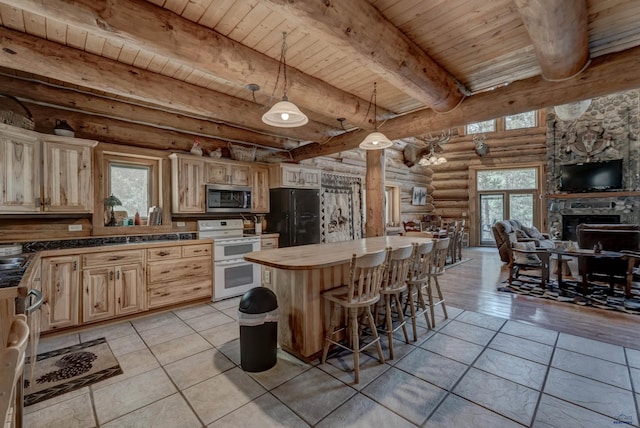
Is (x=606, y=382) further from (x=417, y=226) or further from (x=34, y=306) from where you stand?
(x=417, y=226)

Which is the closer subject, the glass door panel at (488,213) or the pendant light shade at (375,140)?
the pendant light shade at (375,140)

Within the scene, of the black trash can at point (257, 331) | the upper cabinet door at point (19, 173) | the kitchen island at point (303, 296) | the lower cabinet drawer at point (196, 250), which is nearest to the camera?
the black trash can at point (257, 331)

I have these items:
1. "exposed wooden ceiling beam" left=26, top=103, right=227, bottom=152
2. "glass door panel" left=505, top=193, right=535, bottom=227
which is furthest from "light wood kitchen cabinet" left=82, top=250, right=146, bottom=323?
"glass door panel" left=505, top=193, right=535, bottom=227

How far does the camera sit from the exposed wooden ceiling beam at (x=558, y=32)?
5.93 feet

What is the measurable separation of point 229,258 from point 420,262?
2725mm

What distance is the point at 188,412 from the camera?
1.91 meters

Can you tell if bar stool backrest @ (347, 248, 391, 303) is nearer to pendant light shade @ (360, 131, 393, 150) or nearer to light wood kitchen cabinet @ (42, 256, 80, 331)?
pendant light shade @ (360, 131, 393, 150)

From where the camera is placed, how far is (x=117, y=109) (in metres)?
3.69

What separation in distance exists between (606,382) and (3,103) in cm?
602

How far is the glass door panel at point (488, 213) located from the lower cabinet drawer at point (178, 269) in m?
8.88

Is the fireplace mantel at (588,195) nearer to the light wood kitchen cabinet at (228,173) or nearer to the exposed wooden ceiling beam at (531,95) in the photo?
the exposed wooden ceiling beam at (531,95)

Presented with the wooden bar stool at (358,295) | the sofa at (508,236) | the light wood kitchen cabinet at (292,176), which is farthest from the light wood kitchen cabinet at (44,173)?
the sofa at (508,236)

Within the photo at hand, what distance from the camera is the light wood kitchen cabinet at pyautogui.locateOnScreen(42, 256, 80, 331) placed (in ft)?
9.80

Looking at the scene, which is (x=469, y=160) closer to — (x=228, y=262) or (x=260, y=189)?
(x=260, y=189)
